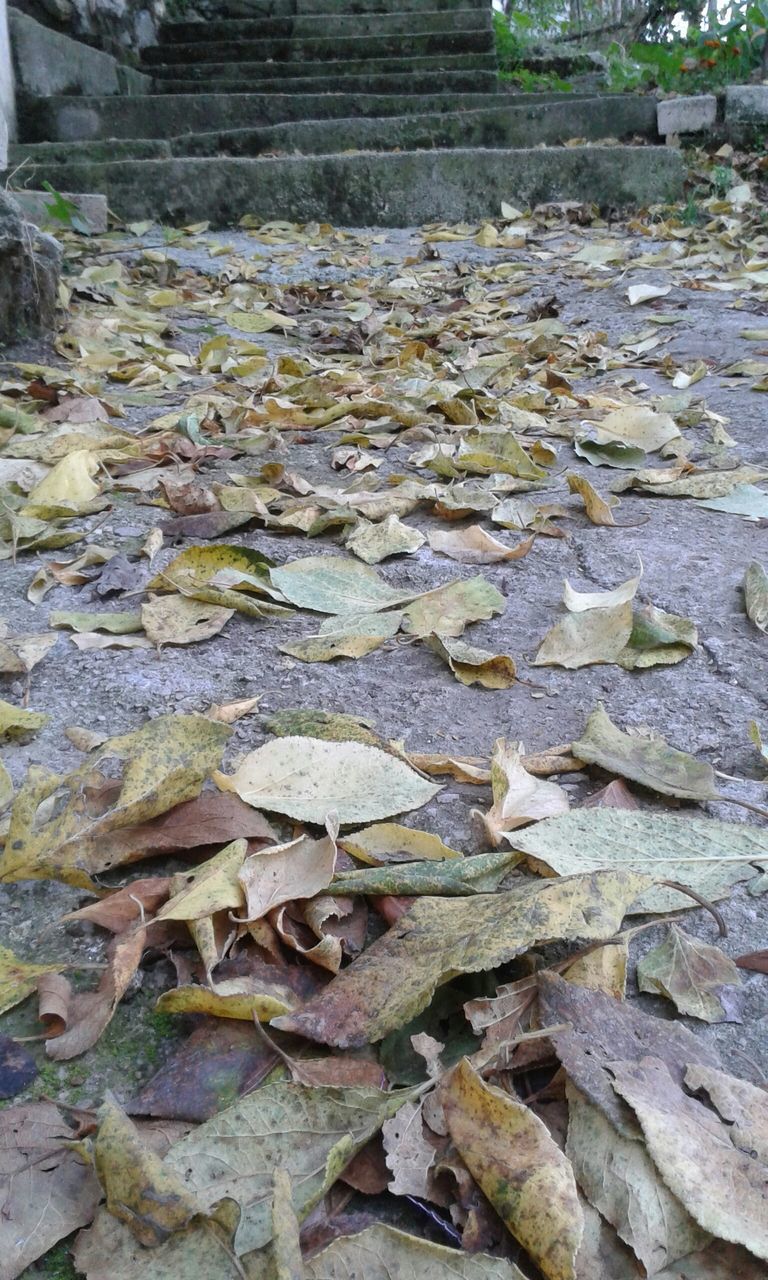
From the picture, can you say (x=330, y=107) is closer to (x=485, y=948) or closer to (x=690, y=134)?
(x=690, y=134)

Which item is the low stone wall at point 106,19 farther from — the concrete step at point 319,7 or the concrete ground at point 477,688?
the concrete ground at point 477,688

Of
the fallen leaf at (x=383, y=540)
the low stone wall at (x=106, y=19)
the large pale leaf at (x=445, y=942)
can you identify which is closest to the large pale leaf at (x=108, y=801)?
the large pale leaf at (x=445, y=942)

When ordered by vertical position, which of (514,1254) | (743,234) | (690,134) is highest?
(690,134)

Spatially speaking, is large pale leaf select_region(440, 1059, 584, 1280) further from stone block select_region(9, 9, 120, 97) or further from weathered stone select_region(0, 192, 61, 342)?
stone block select_region(9, 9, 120, 97)

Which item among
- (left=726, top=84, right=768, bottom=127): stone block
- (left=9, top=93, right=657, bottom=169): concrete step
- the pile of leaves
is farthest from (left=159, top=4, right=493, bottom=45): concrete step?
the pile of leaves

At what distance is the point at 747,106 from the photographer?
16.8 ft

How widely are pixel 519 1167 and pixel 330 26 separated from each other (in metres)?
8.31

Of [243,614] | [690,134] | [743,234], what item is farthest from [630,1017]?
[690,134]

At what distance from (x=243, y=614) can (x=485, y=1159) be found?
0.84 meters

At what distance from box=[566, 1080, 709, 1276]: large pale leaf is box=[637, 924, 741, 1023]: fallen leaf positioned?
128 mm

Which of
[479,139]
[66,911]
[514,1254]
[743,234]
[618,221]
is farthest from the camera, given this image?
[479,139]

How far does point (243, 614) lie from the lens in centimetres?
132

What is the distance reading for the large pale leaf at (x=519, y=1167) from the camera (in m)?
0.55

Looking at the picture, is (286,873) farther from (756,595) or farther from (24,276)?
(24,276)
